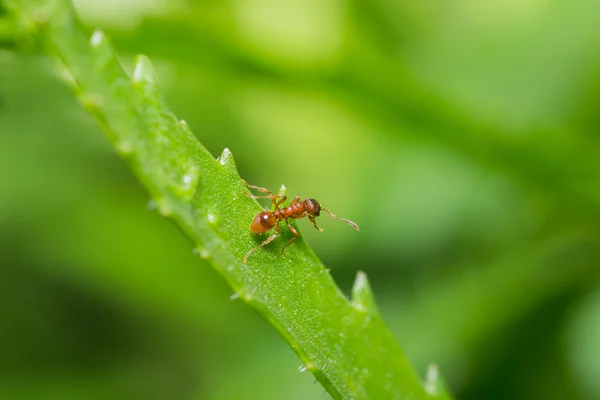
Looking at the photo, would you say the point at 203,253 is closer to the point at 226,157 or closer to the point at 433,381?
the point at 226,157

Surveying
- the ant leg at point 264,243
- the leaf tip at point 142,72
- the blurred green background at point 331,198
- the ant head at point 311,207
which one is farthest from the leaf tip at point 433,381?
the leaf tip at point 142,72

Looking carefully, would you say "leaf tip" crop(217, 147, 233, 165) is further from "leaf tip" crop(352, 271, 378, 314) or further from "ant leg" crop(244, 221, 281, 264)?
"leaf tip" crop(352, 271, 378, 314)

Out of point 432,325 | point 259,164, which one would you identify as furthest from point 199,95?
point 432,325

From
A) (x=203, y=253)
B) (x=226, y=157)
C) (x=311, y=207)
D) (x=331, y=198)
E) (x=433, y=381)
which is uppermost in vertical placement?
(x=331, y=198)

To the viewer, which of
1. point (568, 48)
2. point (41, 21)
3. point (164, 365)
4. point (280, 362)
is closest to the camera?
point (41, 21)

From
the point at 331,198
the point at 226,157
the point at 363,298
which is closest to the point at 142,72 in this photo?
the point at 226,157

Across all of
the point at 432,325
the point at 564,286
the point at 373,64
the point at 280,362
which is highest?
the point at 373,64

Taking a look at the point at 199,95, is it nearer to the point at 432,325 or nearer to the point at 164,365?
the point at 164,365
